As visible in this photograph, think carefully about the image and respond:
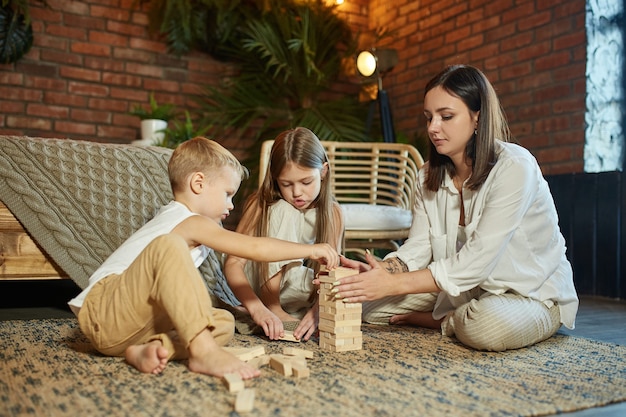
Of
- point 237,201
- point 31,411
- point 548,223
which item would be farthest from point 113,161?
point 237,201

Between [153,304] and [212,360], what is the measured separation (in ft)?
0.62

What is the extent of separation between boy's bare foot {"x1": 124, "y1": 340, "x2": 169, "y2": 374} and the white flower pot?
107 inches

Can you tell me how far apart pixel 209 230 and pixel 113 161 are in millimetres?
890

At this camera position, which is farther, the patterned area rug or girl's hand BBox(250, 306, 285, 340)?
girl's hand BBox(250, 306, 285, 340)

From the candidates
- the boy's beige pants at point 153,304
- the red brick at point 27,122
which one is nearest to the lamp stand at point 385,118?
the red brick at point 27,122

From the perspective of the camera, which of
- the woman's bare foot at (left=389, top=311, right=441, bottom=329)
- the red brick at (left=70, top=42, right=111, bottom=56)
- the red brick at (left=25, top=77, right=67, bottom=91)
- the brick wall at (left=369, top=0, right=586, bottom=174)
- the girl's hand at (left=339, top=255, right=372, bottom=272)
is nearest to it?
the girl's hand at (left=339, top=255, right=372, bottom=272)

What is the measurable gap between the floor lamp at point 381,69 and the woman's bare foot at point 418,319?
192 cm

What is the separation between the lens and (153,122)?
153 inches

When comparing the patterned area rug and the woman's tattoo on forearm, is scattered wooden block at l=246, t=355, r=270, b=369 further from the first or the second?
the woman's tattoo on forearm

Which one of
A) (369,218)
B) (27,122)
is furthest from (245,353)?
(27,122)

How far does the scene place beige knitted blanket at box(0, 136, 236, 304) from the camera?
1.97 metres

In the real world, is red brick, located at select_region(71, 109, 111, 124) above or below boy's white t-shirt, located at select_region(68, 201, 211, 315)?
above

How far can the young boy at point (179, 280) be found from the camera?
1.27m

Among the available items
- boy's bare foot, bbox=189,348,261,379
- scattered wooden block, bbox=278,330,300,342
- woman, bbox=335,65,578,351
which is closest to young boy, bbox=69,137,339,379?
boy's bare foot, bbox=189,348,261,379
